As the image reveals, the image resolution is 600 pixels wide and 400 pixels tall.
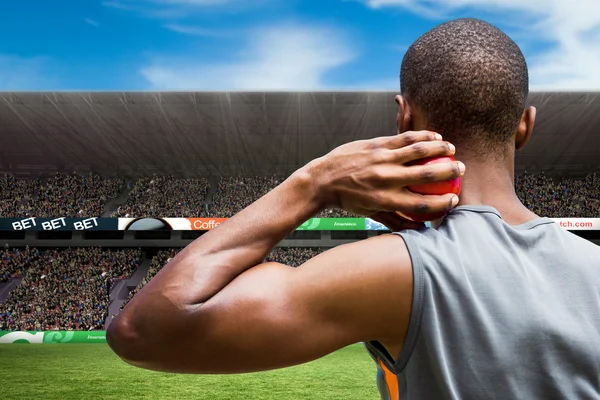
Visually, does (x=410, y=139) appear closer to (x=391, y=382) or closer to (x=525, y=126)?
(x=525, y=126)

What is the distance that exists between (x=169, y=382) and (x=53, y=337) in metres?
13.8

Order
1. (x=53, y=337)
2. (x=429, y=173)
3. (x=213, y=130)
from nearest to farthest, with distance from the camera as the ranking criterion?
(x=429, y=173) → (x=53, y=337) → (x=213, y=130)

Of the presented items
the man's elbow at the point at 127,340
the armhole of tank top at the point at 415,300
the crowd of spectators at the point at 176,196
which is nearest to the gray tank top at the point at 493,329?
the armhole of tank top at the point at 415,300

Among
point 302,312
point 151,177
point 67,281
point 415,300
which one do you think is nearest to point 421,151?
point 415,300

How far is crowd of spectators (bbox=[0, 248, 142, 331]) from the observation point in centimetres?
2612

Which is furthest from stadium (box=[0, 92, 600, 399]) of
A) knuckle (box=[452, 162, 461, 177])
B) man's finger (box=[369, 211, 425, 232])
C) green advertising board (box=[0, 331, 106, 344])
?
knuckle (box=[452, 162, 461, 177])

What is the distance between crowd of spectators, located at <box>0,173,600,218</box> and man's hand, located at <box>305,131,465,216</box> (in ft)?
97.3

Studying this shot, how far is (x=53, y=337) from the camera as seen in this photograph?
2247 cm

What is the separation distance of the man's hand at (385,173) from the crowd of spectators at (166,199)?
101 ft

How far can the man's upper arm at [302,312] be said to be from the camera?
4.01 feet

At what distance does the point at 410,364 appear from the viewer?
4.15 ft

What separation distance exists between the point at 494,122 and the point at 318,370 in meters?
12.4

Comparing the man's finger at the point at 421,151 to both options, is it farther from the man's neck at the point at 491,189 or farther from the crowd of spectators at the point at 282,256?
the crowd of spectators at the point at 282,256

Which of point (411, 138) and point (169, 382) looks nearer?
point (411, 138)
